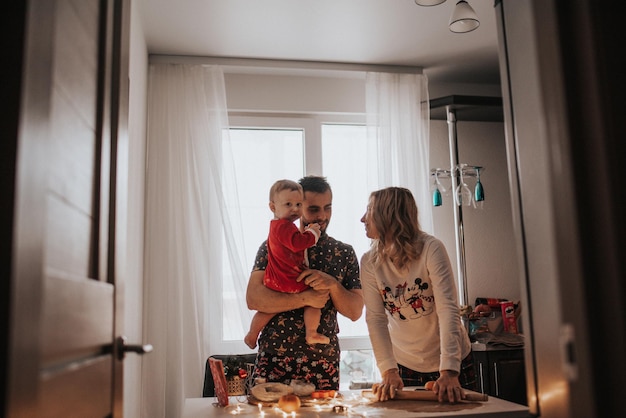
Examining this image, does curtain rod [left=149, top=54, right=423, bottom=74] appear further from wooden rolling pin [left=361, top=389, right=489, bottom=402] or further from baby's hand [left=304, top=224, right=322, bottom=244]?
wooden rolling pin [left=361, top=389, right=489, bottom=402]

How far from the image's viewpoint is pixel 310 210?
2.32m

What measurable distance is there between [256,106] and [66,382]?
324 cm

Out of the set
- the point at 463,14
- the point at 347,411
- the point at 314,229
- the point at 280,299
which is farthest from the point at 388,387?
the point at 463,14

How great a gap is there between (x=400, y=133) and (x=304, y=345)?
7.33 ft

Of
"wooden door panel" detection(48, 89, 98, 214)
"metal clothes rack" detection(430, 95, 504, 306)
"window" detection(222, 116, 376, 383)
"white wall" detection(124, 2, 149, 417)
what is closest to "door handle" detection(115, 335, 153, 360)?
"wooden door panel" detection(48, 89, 98, 214)

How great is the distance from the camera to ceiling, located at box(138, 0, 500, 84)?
3.22 meters

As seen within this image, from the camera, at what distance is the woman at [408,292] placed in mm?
2080

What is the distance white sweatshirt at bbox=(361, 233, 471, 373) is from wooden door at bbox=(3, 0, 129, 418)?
3.55ft

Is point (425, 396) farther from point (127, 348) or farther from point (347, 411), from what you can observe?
point (127, 348)

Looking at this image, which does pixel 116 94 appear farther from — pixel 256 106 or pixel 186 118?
pixel 256 106

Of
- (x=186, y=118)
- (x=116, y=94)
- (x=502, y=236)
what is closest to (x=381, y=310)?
(x=116, y=94)

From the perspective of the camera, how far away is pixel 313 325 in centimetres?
210

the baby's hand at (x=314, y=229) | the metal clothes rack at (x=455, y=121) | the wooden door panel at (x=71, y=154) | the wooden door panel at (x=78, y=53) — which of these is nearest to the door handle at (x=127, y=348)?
the wooden door panel at (x=71, y=154)

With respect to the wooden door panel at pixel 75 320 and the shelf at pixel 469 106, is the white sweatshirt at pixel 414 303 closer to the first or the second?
the wooden door panel at pixel 75 320
